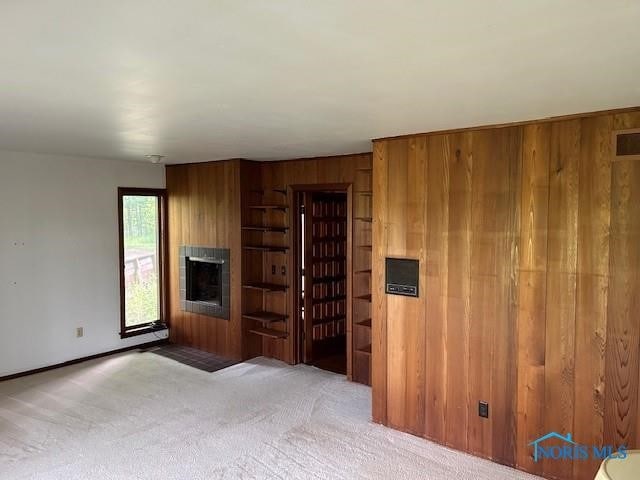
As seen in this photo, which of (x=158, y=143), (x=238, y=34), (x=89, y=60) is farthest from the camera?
(x=158, y=143)

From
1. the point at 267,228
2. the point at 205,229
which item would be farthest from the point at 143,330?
the point at 267,228

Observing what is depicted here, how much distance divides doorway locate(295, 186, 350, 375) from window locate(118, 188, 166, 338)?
80.5 inches

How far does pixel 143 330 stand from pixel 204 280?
102 cm

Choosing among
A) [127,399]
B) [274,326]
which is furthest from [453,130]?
[127,399]

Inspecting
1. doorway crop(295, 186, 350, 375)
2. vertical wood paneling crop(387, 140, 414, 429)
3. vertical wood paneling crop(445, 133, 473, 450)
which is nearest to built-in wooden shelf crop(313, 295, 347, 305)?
doorway crop(295, 186, 350, 375)

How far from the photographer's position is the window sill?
5.88 meters

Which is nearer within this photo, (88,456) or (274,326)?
(88,456)

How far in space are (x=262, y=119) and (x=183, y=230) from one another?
134 inches

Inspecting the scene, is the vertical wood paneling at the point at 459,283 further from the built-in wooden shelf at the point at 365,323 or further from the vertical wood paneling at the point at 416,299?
the built-in wooden shelf at the point at 365,323

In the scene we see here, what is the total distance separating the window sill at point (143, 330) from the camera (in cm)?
588

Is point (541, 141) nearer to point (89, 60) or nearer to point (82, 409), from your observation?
point (89, 60)

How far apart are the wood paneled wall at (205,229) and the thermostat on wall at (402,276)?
2263 mm

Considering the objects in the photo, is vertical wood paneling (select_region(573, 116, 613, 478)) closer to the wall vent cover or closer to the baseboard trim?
the wall vent cover

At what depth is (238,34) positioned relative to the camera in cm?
155
